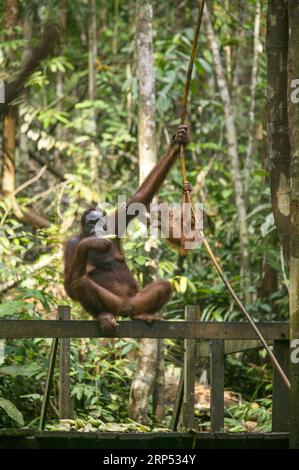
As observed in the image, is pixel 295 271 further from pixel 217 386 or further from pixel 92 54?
pixel 92 54

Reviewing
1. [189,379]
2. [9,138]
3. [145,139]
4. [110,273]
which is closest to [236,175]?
[145,139]

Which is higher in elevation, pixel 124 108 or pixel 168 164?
pixel 124 108

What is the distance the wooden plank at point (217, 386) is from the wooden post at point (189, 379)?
42cm

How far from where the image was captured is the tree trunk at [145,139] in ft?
20.2

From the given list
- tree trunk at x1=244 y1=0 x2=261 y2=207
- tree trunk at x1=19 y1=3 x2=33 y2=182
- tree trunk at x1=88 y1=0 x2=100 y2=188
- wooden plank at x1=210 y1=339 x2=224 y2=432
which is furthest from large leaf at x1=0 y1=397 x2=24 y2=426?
tree trunk at x1=19 y1=3 x2=33 y2=182

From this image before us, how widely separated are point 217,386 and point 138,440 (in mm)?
684

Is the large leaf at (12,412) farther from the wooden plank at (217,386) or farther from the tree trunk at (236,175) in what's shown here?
the tree trunk at (236,175)

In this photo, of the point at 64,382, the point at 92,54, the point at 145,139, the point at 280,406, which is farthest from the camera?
the point at 92,54

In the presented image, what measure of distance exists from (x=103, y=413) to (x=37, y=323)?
198cm

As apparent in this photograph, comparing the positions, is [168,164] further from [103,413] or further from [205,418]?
[205,418]

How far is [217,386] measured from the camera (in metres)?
4.75

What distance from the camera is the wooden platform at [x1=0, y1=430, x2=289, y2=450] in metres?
4.25

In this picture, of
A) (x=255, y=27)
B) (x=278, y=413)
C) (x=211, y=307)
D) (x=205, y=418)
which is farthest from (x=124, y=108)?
(x=278, y=413)
